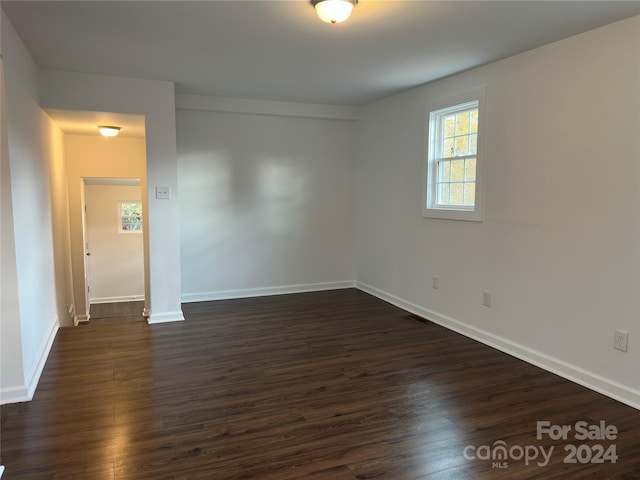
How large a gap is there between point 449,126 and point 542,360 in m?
2.37

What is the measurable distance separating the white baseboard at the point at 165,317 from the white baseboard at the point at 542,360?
2553 millimetres

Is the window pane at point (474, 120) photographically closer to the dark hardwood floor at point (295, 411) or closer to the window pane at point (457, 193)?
the window pane at point (457, 193)

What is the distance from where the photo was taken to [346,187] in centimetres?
596

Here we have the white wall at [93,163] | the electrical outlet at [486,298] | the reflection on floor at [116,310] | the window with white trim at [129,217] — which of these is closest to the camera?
the electrical outlet at [486,298]

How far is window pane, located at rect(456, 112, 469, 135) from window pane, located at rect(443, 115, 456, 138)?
5 cm

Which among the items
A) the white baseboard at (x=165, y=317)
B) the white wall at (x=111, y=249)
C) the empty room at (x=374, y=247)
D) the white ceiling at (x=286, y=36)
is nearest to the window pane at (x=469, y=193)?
the empty room at (x=374, y=247)

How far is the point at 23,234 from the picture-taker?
2957 millimetres

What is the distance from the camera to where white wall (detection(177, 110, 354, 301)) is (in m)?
5.19

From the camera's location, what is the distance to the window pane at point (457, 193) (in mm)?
4188

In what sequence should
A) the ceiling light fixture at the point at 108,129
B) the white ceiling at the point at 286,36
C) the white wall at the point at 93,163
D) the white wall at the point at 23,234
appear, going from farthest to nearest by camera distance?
the white wall at the point at 93,163 < the ceiling light fixture at the point at 108,129 < the white wall at the point at 23,234 < the white ceiling at the point at 286,36

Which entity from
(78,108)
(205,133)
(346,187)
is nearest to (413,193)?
(346,187)

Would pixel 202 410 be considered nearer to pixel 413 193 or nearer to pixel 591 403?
pixel 591 403

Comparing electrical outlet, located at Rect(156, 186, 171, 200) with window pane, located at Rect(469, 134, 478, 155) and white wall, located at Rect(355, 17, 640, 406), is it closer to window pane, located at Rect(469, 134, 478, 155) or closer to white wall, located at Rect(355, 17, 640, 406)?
white wall, located at Rect(355, 17, 640, 406)

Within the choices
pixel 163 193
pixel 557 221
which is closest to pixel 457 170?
pixel 557 221
